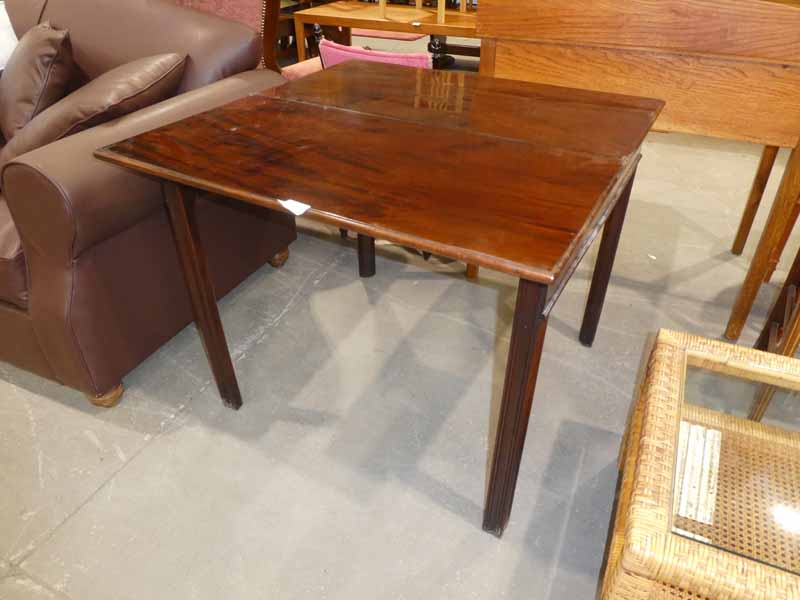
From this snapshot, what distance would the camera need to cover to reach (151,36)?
68.9 inches

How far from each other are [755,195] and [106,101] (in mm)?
2077

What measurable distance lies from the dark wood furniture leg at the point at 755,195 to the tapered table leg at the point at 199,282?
1.71 meters

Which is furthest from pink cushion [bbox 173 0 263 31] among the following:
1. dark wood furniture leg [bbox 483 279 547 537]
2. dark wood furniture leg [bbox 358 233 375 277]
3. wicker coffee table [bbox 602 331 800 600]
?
wicker coffee table [bbox 602 331 800 600]

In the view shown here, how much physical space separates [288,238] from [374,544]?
46.5 inches

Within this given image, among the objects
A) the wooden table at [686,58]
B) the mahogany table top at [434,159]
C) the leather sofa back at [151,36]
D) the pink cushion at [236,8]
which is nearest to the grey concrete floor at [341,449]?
the mahogany table top at [434,159]

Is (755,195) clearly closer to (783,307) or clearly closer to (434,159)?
(783,307)

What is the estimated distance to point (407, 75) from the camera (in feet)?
5.01

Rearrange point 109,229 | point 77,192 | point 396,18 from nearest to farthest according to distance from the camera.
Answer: point 77,192
point 109,229
point 396,18

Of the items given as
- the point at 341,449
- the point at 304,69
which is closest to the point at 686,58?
the point at 341,449

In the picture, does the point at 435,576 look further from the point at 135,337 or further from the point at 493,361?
the point at 135,337

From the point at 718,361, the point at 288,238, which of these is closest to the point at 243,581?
the point at 718,361

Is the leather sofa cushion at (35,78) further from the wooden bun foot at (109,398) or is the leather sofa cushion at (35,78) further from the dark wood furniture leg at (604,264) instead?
the dark wood furniture leg at (604,264)

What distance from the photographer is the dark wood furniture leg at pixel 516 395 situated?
0.84 m

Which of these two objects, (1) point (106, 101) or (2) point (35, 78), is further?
(2) point (35, 78)
